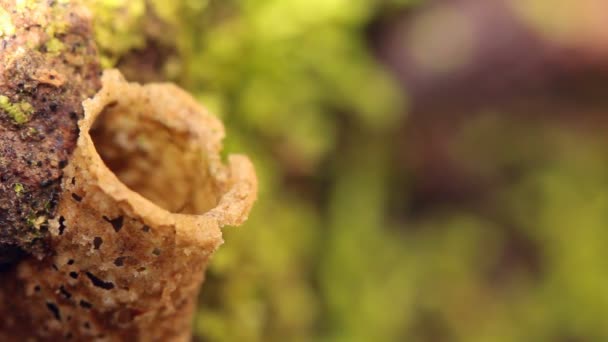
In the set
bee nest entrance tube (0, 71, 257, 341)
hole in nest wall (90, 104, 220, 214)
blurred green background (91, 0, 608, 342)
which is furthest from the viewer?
blurred green background (91, 0, 608, 342)

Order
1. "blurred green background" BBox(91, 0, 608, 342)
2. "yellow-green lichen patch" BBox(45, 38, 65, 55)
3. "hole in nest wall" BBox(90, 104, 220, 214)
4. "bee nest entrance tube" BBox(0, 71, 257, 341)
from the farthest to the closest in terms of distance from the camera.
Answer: "blurred green background" BBox(91, 0, 608, 342) < "hole in nest wall" BBox(90, 104, 220, 214) < "yellow-green lichen patch" BBox(45, 38, 65, 55) < "bee nest entrance tube" BBox(0, 71, 257, 341)

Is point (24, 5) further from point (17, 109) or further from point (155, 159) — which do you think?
point (155, 159)

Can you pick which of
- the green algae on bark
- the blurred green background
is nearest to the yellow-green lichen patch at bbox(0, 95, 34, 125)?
the green algae on bark

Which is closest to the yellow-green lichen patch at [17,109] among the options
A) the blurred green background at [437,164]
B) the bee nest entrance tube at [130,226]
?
the bee nest entrance tube at [130,226]

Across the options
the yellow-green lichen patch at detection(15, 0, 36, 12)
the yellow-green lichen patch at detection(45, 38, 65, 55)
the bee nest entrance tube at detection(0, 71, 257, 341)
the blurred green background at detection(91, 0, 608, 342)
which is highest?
the blurred green background at detection(91, 0, 608, 342)

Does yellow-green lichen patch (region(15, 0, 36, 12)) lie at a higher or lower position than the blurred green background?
lower

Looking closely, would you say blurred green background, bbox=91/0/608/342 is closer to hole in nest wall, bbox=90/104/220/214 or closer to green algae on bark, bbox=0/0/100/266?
hole in nest wall, bbox=90/104/220/214

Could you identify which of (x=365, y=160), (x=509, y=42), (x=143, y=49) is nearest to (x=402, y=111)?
(x=365, y=160)

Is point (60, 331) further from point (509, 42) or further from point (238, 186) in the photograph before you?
point (509, 42)

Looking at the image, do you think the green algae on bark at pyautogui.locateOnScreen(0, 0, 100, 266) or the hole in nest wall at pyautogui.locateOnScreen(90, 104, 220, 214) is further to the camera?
the hole in nest wall at pyautogui.locateOnScreen(90, 104, 220, 214)

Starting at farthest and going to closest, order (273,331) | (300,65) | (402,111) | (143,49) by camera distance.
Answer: (402,111) → (300,65) → (273,331) → (143,49)
